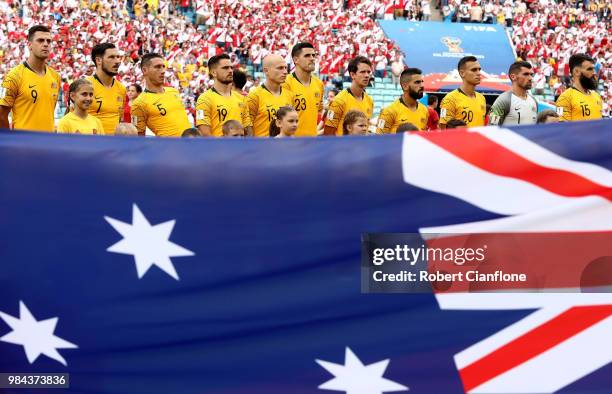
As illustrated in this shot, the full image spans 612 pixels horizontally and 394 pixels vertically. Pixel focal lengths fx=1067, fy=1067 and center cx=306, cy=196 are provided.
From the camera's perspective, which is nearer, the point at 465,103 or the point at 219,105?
the point at 219,105

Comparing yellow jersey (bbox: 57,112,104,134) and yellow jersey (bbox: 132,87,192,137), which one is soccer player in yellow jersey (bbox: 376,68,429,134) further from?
yellow jersey (bbox: 57,112,104,134)

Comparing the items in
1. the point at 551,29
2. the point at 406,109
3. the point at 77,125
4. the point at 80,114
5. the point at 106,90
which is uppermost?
the point at 551,29

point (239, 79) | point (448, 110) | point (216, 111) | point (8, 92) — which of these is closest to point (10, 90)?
point (8, 92)

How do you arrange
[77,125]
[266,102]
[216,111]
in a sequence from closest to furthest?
[77,125] → [216,111] → [266,102]

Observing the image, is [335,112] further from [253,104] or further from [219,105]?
[219,105]

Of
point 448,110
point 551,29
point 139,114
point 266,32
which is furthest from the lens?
point 551,29

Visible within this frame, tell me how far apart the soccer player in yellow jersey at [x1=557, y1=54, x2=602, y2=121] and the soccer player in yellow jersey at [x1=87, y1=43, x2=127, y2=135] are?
425cm

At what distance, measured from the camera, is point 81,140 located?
13.3 feet

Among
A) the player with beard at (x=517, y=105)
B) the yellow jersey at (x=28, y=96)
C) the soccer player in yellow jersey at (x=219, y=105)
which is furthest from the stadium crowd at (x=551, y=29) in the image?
the yellow jersey at (x=28, y=96)

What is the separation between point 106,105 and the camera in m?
9.20

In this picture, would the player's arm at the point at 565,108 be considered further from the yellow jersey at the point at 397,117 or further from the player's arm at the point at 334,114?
the player's arm at the point at 334,114

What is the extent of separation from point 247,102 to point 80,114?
5.98 ft

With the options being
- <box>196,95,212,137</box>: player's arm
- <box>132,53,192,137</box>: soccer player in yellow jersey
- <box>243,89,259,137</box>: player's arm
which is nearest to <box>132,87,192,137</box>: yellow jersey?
<box>132,53,192,137</box>: soccer player in yellow jersey

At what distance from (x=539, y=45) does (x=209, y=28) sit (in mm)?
11841
